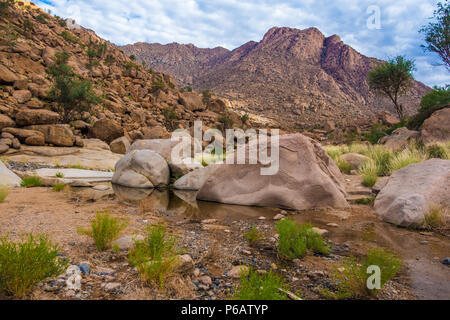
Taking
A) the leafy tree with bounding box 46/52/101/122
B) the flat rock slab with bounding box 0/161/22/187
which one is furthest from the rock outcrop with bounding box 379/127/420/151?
the leafy tree with bounding box 46/52/101/122

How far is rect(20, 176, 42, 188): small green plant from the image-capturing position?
7156 mm

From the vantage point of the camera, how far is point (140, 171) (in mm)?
8852

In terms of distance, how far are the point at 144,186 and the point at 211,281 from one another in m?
6.72

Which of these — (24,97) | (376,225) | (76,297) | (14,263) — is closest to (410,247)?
(376,225)

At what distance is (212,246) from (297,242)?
1.09m

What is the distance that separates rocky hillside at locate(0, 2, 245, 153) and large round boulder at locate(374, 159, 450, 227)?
1541 centimetres

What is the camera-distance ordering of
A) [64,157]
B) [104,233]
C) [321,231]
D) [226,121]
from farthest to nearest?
[226,121], [64,157], [321,231], [104,233]

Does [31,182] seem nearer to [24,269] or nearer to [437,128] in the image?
[24,269]

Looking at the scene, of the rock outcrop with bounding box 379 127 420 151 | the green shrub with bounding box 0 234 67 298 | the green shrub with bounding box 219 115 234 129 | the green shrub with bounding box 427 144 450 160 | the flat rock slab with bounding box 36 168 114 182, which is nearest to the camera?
the green shrub with bounding box 0 234 67 298

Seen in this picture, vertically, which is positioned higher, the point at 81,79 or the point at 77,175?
the point at 81,79

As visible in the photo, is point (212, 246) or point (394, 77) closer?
point (212, 246)

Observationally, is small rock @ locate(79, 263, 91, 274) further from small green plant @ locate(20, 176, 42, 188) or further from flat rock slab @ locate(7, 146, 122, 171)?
flat rock slab @ locate(7, 146, 122, 171)

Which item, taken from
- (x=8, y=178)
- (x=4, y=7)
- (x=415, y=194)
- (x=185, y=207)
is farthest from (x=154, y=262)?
(x=4, y=7)

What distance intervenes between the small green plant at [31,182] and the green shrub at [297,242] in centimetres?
727
